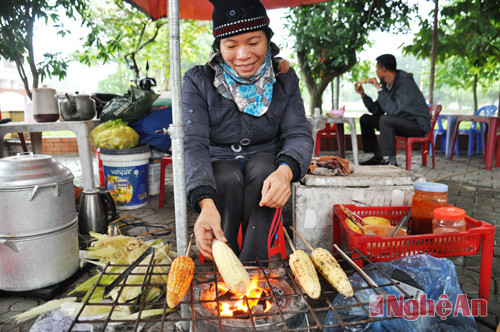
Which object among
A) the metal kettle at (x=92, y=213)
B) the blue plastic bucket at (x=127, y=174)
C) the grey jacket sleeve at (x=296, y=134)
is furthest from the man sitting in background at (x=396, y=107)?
the metal kettle at (x=92, y=213)

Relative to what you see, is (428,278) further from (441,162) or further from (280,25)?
(280,25)

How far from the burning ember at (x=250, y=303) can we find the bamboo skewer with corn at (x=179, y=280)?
0.62ft

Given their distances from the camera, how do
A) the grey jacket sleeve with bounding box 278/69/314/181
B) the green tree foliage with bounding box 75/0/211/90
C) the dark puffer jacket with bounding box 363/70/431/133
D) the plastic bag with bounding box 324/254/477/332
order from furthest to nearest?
the green tree foliage with bounding box 75/0/211/90
the dark puffer jacket with bounding box 363/70/431/133
the grey jacket sleeve with bounding box 278/69/314/181
the plastic bag with bounding box 324/254/477/332

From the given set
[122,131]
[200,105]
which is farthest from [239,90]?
[122,131]

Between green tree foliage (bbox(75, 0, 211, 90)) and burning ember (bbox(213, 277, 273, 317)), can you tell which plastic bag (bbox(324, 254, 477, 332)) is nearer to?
burning ember (bbox(213, 277, 273, 317))

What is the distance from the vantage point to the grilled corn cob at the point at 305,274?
4.90ft

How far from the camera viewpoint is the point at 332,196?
3.07m

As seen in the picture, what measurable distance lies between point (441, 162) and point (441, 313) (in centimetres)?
721

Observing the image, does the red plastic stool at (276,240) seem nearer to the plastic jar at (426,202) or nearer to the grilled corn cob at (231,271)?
the grilled corn cob at (231,271)

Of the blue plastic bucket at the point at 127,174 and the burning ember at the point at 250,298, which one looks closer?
the burning ember at the point at 250,298

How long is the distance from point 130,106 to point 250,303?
3737 mm

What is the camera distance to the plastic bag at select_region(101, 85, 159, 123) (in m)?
4.59


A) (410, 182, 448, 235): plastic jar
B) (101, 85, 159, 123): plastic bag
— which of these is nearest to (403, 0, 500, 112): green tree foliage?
(410, 182, 448, 235): plastic jar

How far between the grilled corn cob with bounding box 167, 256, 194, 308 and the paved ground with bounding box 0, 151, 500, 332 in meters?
1.39
